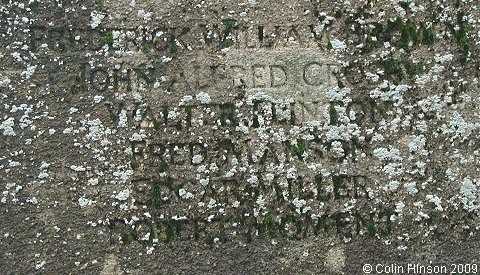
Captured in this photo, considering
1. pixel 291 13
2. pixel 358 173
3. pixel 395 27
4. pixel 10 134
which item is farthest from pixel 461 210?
pixel 10 134

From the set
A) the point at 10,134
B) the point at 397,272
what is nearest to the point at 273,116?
the point at 397,272

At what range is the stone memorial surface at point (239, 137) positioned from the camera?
2.96m

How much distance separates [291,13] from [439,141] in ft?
3.27

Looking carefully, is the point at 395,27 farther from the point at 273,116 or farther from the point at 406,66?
the point at 273,116

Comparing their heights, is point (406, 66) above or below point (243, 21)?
below

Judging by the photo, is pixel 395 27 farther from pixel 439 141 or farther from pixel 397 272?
pixel 397 272

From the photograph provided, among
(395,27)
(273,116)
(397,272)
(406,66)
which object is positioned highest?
(395,27)

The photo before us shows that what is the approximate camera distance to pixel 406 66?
306 centimetres

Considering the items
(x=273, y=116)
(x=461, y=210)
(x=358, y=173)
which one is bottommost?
(x=461, y=210)

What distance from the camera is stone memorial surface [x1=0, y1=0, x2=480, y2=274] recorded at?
2957mm

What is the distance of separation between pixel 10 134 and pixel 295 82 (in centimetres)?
144

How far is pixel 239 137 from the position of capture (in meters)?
3.02

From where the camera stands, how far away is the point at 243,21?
3.04 meters

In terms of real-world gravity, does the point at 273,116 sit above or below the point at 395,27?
below
